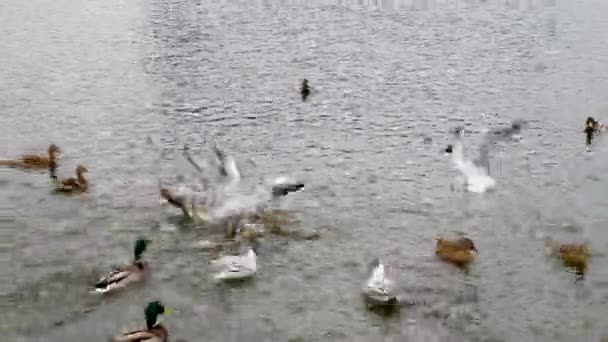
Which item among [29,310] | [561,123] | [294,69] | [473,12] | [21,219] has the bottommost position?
[29,310]

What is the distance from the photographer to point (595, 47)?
111 feet

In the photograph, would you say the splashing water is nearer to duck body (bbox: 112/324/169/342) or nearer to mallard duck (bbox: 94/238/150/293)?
mallard duck (bbox: 94/238/150/293)

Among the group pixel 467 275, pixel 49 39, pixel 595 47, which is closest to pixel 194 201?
pixel 467 275

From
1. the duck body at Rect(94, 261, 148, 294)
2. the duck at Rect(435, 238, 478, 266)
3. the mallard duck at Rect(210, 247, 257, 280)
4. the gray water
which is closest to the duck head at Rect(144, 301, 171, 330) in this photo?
the gray water

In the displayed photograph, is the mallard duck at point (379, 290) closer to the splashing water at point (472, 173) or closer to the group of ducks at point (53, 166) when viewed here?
the splashing water at point (472, 173)

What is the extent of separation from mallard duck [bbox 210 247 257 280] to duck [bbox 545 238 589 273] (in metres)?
6.28

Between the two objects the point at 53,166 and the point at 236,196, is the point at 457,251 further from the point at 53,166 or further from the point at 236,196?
the point at 53,166

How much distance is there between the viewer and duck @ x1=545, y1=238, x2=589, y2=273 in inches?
633

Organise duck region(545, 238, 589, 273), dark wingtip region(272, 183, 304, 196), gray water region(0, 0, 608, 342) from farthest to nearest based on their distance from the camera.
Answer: dark wingtip region(272, 183, 304, 196) → duck region(545, 238, 589, 273) → gray water region(0, 0, 608, 342)

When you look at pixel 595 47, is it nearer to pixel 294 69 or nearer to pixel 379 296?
pixel 294 69

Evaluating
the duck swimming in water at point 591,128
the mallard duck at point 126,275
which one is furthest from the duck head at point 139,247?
the duck swimming in water at point 591,128

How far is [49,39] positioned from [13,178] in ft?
55.9

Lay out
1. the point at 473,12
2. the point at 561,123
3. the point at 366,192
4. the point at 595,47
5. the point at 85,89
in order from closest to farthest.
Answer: the point at 366,192
the point at 561,123
the point at 85,89
the point at 595,47
the point at 473,12

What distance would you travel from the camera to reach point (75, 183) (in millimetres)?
18922
